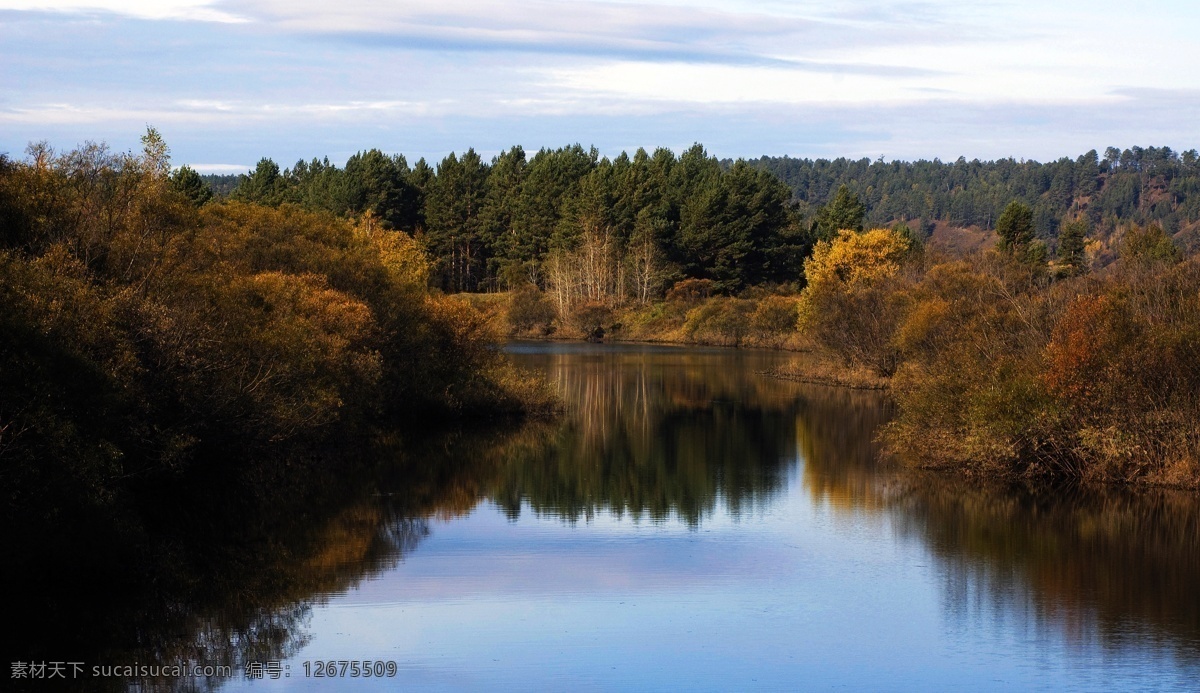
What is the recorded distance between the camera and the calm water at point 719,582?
51.7ft

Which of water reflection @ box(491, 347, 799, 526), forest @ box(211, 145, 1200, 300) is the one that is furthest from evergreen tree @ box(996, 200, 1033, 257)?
water reflection @ box(491, 347, 799, 526)

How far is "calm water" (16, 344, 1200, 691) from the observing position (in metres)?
15.8

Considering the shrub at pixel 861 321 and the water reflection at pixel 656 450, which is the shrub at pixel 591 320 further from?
the water reflection at pixel 656 450

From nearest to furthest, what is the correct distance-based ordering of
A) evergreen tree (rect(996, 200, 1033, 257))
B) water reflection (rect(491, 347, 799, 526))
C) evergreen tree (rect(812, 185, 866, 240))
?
water reflection (rect(491, 347, 799, 526))
evergreen tree (rect(996, 200, 1033, 257))
evergreen tree (rect(812, 185, 866, 240))

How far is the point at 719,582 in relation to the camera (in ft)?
66.0

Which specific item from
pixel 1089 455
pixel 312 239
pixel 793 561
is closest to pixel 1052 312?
pixel 1089 455

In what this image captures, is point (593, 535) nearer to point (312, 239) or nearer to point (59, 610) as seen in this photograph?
point (59, 610)

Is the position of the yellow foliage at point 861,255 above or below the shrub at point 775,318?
above

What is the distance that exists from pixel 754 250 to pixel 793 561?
7380 centimetres

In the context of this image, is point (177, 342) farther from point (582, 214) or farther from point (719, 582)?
point (582, 214)

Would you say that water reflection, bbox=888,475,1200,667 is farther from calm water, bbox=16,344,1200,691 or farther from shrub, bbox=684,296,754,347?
shrub, bbox=684,296,754,347

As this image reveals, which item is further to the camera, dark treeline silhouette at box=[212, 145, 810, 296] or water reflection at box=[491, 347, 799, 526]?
dark treeline silhouette at box=[212, 145, 810, 296]

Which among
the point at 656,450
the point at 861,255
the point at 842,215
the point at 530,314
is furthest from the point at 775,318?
the point at 656,450

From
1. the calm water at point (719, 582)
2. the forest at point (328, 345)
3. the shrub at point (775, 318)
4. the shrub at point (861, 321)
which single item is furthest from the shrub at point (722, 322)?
the calm water at point (719, 582)
